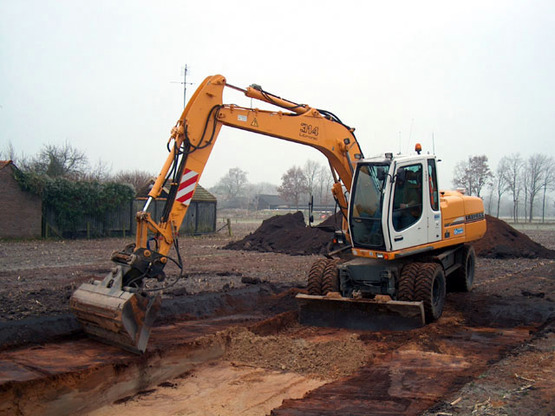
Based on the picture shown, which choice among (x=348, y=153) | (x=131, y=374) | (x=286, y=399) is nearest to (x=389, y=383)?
(x=286, y=399)

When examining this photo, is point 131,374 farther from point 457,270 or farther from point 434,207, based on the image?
point 457,270

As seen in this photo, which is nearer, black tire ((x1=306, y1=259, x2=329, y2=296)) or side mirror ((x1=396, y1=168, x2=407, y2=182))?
side mirror ((x1=396, y1=168, x2=407, y2=182))

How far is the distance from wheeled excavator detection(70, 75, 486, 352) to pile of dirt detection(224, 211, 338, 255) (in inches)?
377

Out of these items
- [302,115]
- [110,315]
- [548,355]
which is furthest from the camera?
[302,115]

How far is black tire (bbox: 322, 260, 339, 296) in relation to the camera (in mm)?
8797

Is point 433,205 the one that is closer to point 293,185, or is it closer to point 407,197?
point 407,197

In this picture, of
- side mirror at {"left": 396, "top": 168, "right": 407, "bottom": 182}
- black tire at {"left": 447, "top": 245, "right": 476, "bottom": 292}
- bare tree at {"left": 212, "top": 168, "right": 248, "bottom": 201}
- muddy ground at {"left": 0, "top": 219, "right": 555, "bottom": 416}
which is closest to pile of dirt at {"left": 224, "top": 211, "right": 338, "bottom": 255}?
muddy ground at {"left": 0, "top": 219, "right": 555, "bottom": 416}

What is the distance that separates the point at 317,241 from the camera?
795 inches

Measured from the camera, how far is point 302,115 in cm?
863

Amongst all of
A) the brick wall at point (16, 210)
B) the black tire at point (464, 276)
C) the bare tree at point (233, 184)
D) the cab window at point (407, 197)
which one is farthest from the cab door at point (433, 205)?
the bare tree at point (233, 184)

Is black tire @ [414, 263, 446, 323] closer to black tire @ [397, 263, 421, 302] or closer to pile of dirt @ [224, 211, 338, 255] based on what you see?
black tire @ [397, 263, 421, 302]

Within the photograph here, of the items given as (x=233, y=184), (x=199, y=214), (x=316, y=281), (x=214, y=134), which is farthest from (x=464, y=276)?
(x=233, y=184)

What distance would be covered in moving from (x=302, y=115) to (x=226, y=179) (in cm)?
9957

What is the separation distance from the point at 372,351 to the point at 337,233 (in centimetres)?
251
